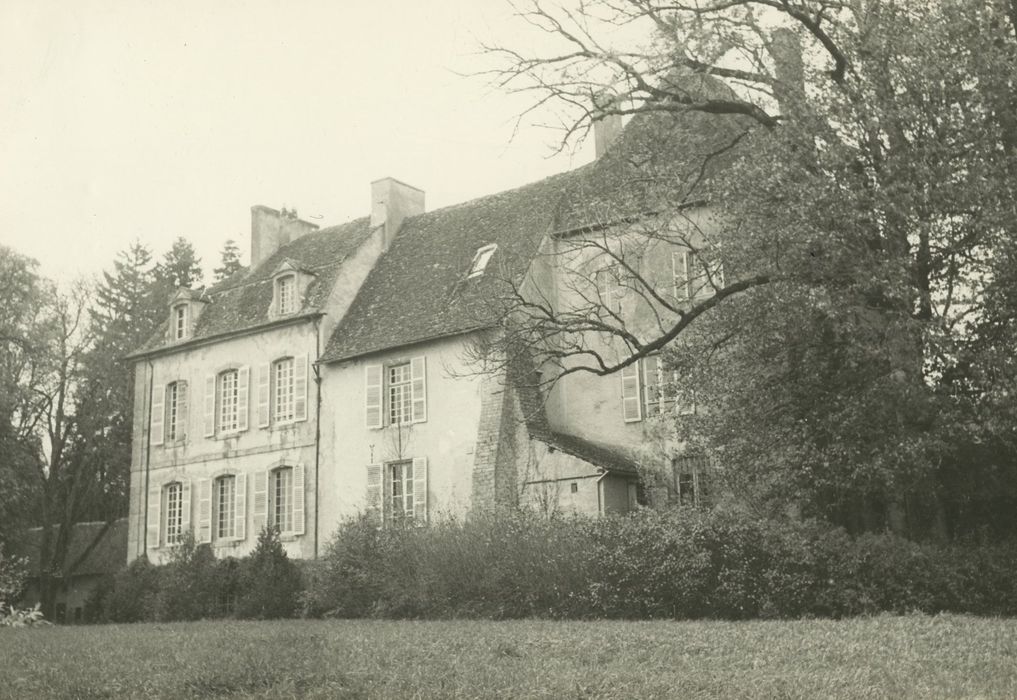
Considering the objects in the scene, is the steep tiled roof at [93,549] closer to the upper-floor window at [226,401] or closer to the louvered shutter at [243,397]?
the upper-floor window at [226,401]

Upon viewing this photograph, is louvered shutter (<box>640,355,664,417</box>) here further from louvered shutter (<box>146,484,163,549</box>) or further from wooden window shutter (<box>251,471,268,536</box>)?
louvered shutter (<box>146,484,163,549</box>)

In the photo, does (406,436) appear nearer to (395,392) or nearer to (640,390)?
(395,392)

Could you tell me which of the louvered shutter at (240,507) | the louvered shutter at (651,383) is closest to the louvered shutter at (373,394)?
the louvered shutter at (240,507)

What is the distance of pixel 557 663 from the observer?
34.0 ft

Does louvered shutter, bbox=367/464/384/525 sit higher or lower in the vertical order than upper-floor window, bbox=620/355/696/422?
lower

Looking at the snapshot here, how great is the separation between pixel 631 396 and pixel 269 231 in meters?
15.7

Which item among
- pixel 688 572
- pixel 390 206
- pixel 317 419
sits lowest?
pixel 688 572

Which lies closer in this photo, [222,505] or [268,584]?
[268,584]

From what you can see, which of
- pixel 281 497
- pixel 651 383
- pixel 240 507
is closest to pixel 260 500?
pixel 281 497

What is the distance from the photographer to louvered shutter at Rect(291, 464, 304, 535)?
96.2ft

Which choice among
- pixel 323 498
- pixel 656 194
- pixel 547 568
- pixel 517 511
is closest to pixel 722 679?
pixel 547 568

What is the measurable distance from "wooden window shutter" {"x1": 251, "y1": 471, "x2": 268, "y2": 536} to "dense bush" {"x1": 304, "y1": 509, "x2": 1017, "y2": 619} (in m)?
11.3

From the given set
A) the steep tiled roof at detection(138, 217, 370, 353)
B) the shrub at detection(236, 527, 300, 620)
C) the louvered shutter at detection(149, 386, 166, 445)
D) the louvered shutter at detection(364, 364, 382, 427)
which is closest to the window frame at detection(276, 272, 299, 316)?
the steep tiled roof at detection(138, 217, 370, 353)

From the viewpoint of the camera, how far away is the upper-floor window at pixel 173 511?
3266 centimetres
